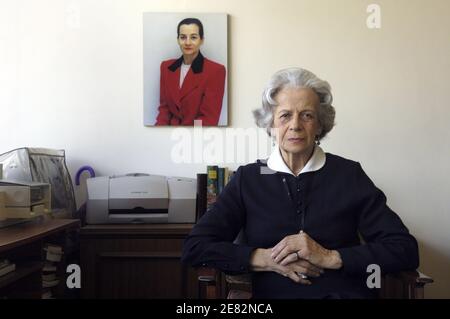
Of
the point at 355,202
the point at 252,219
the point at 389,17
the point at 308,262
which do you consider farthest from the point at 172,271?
the point at 389,17

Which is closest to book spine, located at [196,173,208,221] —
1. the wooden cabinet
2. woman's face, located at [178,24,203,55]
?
the wooden cabinet

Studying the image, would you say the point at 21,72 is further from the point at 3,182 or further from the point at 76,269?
the point at 76,269

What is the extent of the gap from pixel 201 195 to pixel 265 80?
2.16 ft

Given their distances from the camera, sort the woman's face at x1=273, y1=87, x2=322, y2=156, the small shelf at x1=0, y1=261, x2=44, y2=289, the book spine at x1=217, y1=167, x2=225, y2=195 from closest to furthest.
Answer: the woman's face at x1=273, y1=87, x2=322, y2=156 → the small shelf at x1=0, y1=261, x2=44, y2=289 → the book spine at x1=217, y1=167, x2=225, y2=195

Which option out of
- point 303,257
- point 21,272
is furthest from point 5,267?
point 303,257

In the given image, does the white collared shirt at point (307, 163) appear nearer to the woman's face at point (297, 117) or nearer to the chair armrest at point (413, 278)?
the woman's face at point (297, 117)

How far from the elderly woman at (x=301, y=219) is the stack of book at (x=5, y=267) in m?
0.64

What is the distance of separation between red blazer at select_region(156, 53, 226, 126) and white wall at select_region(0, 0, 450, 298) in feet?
0.24

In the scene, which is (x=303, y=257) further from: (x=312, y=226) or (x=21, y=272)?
(x=21, y=272)

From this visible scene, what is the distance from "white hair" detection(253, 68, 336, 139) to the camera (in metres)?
1.18

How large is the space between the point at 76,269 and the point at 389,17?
1881 mm

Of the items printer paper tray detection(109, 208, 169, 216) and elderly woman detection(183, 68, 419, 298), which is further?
printer paper tray detection(109, 208, 169, 216)

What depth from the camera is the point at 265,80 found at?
196 centimetres

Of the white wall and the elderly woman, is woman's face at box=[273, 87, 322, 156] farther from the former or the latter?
the white wall
